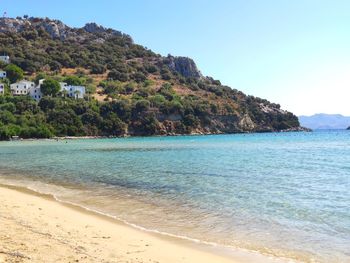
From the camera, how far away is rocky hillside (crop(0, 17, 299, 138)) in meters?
123

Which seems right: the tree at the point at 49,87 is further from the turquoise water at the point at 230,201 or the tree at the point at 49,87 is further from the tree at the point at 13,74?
the turquoise water at the point at 230,201

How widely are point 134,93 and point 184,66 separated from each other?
49.8 metres

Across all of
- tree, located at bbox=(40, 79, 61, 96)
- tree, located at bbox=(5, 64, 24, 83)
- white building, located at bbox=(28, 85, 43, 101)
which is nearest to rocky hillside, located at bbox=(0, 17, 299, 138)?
tree, located at bbox=(5, 64, 24, 83)

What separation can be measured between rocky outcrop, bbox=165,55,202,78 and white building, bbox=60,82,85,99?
2448 inches

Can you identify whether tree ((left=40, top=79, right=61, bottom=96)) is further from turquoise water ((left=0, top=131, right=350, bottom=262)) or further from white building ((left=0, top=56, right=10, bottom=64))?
turquoise water ((left=0, top=131, right=350, bottom=262))

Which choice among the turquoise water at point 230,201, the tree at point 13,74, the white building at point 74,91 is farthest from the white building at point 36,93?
the turquoise water at point 230,201

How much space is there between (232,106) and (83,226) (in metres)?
142

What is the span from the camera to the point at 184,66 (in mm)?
186250

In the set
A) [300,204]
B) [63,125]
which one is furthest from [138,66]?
[300,204]

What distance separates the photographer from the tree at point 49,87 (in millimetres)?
125625

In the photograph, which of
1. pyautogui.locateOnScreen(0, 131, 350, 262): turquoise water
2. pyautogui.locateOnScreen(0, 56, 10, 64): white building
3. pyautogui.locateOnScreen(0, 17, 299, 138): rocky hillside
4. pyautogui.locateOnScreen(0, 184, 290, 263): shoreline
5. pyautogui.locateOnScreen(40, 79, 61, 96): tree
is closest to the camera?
pyautogui.locateOnScreen(0, 184, 290, 263): shoreline

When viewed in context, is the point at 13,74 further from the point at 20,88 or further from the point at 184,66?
the point at 184,66

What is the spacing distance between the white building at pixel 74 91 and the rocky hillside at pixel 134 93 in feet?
10.3

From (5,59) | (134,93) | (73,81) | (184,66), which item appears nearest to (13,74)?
(5,59)
